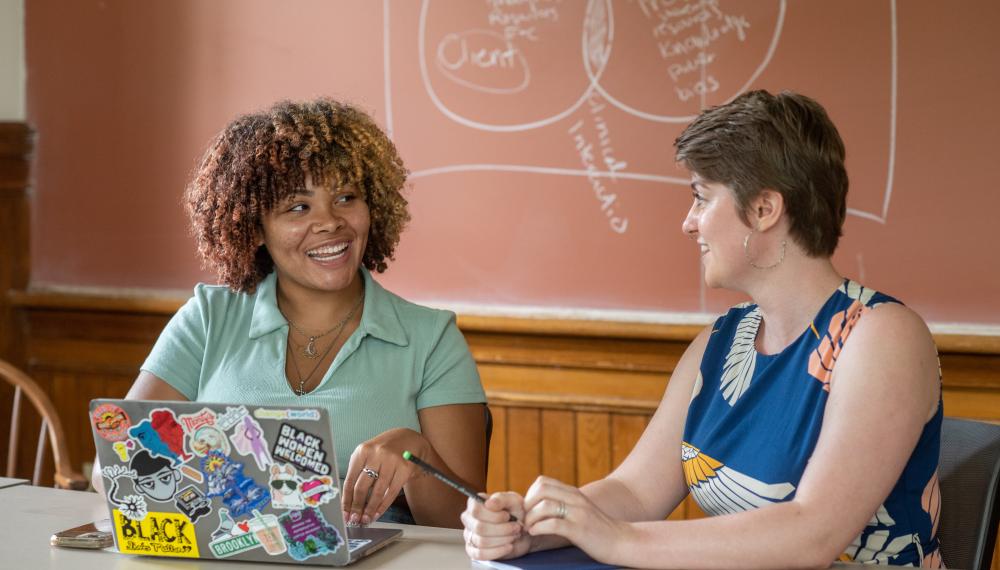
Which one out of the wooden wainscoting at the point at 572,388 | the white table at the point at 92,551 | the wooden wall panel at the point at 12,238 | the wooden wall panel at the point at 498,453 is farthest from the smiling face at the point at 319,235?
the wooden wall panel at the point at 12,238

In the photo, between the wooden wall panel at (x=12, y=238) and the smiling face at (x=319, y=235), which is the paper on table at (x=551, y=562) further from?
the wooden wall panel at (x=12, y=238)

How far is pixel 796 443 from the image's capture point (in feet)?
4.99

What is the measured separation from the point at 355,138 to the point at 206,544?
0.86m

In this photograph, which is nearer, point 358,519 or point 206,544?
point 206,544

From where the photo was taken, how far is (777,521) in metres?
1.35

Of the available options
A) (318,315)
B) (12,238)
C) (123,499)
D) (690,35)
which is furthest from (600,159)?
(12,238)

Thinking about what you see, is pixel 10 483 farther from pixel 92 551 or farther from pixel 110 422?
pixel 110 422

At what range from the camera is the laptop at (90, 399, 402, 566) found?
4.41 feet

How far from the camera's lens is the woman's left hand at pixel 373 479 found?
1627mm

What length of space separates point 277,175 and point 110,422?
677mm

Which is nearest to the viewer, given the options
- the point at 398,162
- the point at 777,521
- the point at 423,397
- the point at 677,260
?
the point at 777,521

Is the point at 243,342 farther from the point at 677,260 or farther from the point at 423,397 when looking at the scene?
the point at 677,260

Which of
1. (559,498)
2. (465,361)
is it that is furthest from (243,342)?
(559,498)

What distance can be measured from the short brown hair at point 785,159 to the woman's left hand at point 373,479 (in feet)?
2.00
